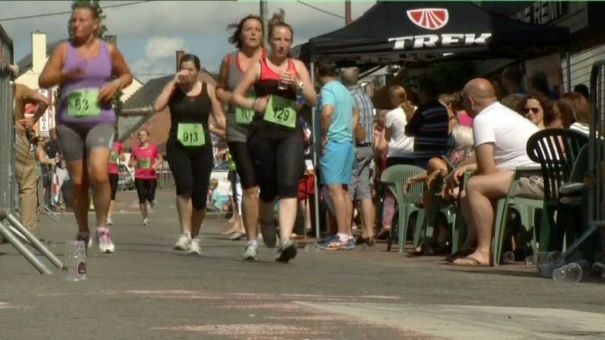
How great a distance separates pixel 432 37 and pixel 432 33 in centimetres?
5

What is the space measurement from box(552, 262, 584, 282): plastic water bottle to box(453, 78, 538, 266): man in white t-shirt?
2.03m

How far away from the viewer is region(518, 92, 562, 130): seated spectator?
14352 millimetres

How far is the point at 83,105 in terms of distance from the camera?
42.9 feet

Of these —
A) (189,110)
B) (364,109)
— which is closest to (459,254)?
(189,110)

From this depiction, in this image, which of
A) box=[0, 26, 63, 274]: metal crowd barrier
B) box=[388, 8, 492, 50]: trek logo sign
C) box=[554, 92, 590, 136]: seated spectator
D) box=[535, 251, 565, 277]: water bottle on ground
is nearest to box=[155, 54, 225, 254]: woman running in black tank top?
box=[0, 26, 63, 274]: metal crowd barrier

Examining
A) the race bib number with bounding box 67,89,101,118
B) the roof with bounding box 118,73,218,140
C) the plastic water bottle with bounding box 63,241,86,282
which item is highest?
the roof with bounding box 118,73,218,140

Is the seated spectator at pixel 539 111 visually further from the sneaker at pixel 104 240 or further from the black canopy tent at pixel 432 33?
the black canopy tent at pixel 432 33

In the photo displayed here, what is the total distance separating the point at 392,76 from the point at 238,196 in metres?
5.69

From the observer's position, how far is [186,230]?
14.5m

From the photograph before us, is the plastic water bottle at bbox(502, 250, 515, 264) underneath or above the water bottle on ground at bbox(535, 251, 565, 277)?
underneath

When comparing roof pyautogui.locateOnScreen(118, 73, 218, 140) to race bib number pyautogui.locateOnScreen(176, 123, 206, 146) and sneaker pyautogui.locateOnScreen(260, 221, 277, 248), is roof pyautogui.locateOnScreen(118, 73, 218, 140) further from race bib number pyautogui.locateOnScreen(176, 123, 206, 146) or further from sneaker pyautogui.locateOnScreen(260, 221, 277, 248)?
sneaker pyautogui.locateOnScreen(260, 221, 277, 248)

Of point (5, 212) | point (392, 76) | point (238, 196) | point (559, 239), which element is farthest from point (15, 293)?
point (392, 76)

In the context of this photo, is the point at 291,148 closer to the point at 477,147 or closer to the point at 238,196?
the point at 477,147

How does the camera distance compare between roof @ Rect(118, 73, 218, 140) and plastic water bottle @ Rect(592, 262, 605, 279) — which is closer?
plastic water bottle @ Rect(592, 262, 605, 279)
